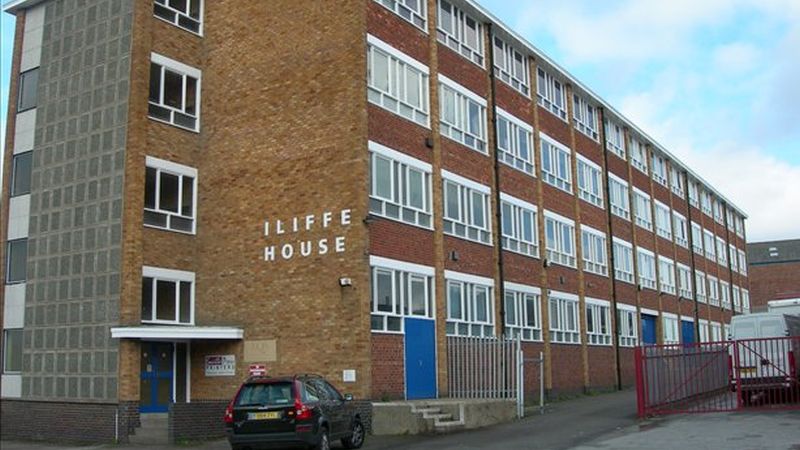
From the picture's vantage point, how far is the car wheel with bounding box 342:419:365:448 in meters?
17.0

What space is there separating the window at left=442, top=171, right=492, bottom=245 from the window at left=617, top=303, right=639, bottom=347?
487 inches

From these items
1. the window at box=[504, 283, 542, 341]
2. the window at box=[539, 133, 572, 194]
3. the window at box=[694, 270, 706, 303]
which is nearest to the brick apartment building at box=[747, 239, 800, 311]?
the window at box=[694, 270, 706, 303]

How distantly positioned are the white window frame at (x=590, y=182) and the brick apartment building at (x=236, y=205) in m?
8.17

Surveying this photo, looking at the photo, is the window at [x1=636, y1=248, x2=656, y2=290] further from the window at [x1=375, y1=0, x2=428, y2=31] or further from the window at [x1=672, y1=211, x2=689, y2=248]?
the window at [x1=375, y1=0, x2=428, y2=31]

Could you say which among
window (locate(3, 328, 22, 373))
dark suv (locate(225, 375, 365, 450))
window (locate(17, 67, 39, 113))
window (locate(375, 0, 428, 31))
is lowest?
dark suv (locate(225, 375, 365, 450))

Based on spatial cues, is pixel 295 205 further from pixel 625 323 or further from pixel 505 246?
pixel 625 323

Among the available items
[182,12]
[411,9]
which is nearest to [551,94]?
[411,9]

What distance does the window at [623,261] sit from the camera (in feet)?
124

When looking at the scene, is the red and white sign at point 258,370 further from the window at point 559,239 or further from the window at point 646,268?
the window at point 646,268

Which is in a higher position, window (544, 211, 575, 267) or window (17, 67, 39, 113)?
window (17, 67, 39, 113)

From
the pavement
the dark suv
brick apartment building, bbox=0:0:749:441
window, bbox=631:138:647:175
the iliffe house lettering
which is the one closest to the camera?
the dark suv

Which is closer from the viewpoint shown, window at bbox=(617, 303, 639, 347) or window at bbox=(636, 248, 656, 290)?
window at bbox=(617, 303, 639, 347)

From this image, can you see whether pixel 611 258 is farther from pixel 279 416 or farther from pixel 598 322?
pixel 279 416

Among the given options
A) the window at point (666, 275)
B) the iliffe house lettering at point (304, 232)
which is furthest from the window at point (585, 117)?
the iliffe house lettering at point (304, 232)
